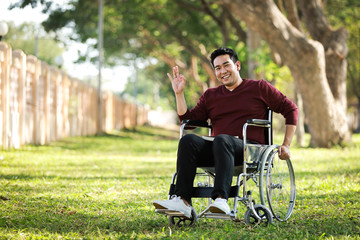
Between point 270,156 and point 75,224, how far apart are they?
64.3 inches

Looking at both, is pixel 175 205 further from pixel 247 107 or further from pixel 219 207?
pixel 247 107

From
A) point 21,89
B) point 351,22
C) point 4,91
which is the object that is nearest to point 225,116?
point 4,91

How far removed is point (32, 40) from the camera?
16.6 m

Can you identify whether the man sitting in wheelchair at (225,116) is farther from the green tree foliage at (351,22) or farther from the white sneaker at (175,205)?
the green tree foliage at (351,22)

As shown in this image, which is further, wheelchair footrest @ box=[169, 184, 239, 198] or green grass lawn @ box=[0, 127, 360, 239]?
wheelchair footrest @ box=[169, 184, 239, 198]

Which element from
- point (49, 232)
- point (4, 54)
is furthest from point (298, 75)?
point (49, 232)

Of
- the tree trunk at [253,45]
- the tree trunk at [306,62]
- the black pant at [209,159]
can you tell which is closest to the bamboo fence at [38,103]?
the tree trunk at [306,62]

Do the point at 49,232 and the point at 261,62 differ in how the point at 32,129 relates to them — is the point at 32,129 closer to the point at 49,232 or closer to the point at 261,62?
the point at 261,62

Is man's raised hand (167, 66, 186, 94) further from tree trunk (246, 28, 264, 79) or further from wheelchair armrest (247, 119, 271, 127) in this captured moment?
tree trunk (246, 28, 264, 79)

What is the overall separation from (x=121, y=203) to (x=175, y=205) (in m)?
1.60

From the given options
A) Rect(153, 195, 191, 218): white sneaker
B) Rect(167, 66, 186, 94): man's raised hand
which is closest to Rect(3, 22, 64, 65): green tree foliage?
Rect(167, 66, 186, 94): man's raised hand

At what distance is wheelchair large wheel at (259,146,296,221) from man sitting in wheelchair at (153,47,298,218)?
0.63 ft

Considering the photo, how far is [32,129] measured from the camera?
12.8 m

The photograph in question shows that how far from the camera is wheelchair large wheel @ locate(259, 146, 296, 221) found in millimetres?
4512
